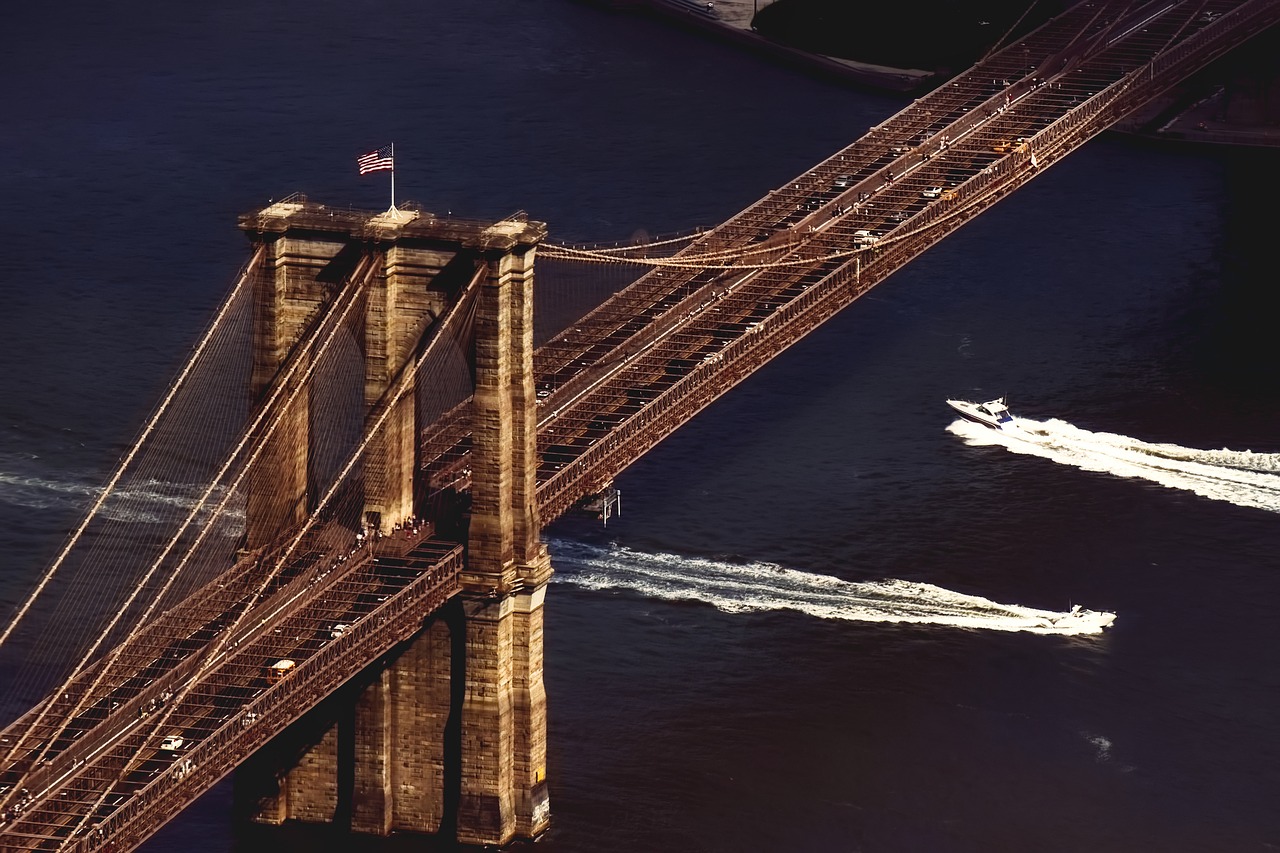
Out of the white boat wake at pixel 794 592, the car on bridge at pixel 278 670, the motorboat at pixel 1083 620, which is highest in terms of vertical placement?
the car on bridge at pixel 278 670

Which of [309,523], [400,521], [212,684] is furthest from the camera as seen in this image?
[400,521]

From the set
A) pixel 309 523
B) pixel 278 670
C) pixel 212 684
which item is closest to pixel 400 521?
pixel 309 523

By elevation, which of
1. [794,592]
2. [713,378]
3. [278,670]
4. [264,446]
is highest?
[713,378]

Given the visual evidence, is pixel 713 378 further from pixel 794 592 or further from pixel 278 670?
pixel 278 670

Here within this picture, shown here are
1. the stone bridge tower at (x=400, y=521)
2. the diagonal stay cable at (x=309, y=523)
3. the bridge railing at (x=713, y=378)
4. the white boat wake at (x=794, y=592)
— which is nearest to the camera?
the diagonal stay cable at (x=309, y=523)

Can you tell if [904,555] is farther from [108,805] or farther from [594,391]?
[108,805]

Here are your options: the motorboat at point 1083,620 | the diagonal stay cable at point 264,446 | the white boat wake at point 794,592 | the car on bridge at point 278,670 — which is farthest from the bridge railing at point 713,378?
the motorboat at point 1083,620

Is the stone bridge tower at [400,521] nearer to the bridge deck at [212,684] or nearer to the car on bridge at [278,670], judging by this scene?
the bridge deck at [212,684]
